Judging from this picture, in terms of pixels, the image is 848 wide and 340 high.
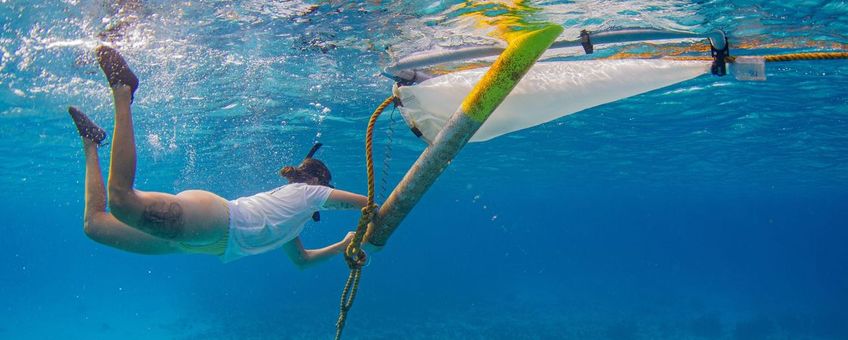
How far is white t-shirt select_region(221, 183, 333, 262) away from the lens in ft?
16.4

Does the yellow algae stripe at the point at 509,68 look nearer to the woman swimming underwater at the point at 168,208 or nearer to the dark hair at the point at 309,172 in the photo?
the woman swimming underwater at the point at 168,208

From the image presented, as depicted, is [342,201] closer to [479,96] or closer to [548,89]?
[548,89]

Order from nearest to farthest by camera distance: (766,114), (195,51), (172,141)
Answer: (195,51) → (766,114) → (172,141)

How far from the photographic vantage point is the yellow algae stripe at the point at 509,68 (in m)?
2.69

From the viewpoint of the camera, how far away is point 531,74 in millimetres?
3590

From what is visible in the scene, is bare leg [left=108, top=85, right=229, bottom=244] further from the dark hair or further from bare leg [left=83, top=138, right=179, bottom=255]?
the dark hair

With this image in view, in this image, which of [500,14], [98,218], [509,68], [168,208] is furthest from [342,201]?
[500,14]

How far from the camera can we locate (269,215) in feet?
16.8

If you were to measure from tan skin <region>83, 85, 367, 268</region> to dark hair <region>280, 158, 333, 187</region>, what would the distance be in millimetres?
808

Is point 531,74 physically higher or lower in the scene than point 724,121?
higher

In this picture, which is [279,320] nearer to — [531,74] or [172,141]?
[172,141]

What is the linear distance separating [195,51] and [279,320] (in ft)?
75.0

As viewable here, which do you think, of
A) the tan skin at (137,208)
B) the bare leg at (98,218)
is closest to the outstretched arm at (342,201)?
the tan skin at (137,208)

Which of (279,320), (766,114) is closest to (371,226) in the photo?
(766,114)
